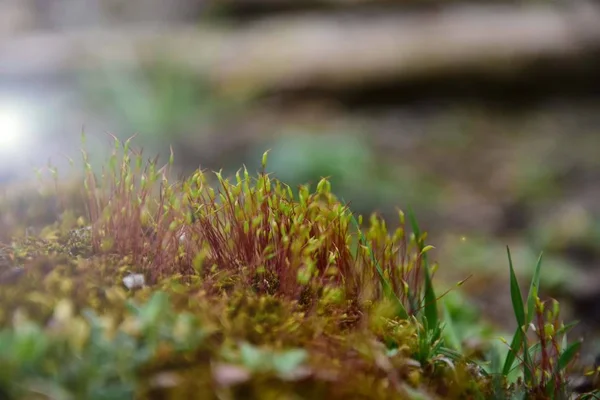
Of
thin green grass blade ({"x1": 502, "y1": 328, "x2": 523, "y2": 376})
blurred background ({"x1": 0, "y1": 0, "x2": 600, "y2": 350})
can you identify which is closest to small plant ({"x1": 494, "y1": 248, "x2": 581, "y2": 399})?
thin green grass blade ({"x1": 502, "y1": 328, "x2": 523, "y2": 376})

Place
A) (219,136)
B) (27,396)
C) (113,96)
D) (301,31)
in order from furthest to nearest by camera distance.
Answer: (301,31), (113,96), (219,136), (27,396)

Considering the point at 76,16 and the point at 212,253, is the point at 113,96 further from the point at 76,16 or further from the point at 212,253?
the point at 212,253

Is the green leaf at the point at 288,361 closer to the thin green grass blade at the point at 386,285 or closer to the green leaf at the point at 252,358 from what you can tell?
the green leaf at the point at 252,358

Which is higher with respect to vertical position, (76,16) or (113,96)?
(76,16)

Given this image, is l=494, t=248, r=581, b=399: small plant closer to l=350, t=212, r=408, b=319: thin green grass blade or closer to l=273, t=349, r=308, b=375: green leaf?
l=350, t=212, r=408, b=319: thin green grass blade

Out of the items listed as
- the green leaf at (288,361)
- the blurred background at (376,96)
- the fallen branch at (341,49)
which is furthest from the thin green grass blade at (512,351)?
the fallen branch at (341,49)

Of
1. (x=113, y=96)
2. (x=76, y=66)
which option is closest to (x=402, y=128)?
(x=113, y=96)
